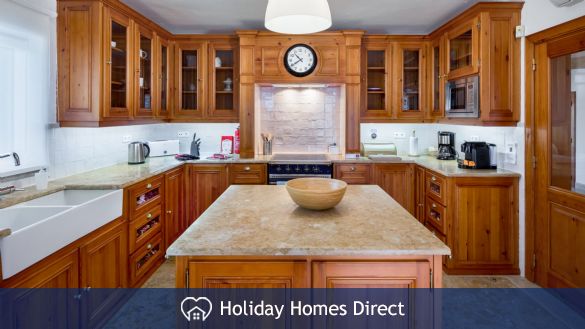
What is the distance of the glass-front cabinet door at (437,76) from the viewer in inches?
162

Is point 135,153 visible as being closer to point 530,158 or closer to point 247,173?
point 247,173

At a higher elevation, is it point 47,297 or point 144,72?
point 144,72

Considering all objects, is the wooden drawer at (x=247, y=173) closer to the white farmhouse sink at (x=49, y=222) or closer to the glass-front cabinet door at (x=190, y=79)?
the glass-front cabinet door at (x=190, y=79)

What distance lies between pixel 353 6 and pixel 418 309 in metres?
3.11

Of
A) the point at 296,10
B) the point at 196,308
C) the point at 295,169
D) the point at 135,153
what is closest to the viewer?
the point at 196,308

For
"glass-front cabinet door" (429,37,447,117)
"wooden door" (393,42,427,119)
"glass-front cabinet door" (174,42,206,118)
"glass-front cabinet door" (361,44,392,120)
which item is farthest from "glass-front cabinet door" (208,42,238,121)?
"glass-front cabinet door" (429,37,447,117)

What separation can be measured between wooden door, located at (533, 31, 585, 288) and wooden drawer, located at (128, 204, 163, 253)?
3.34 m

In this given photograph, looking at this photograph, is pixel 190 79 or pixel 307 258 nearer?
pixel 307 258

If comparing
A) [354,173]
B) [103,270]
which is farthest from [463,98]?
[103,270]

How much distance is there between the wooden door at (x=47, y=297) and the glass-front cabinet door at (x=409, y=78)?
12.4 ft

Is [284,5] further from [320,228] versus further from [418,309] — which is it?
[418,309]

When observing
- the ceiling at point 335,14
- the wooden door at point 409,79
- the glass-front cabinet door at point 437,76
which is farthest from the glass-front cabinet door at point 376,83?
the glass-front cabinet door at point 437,76

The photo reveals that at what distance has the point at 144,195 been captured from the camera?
10.6 feet

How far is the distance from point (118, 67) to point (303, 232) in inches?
98.5
